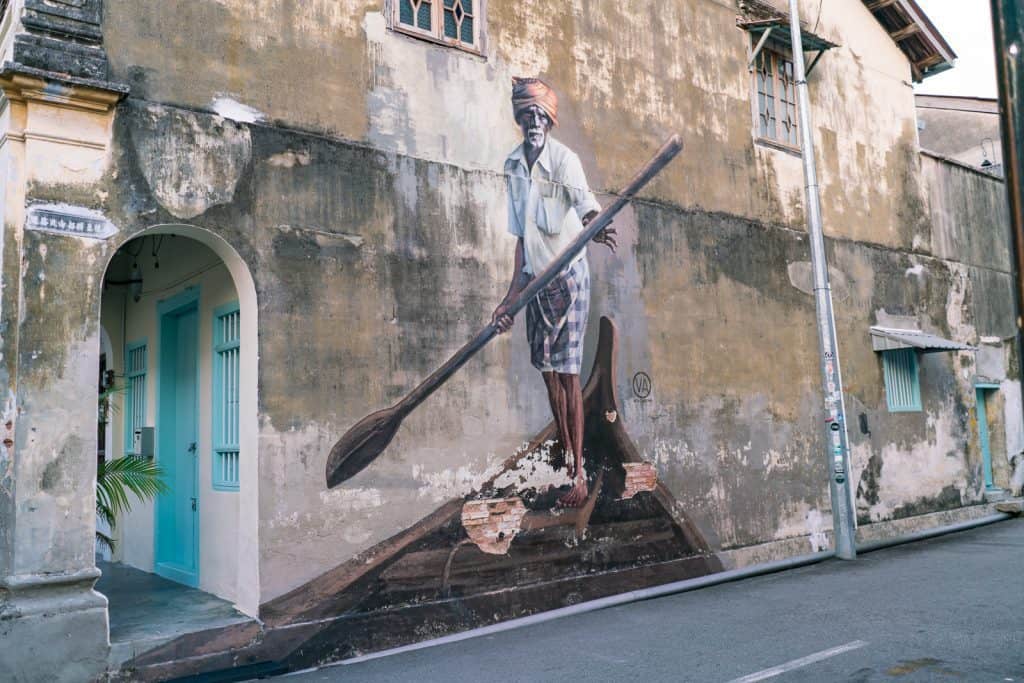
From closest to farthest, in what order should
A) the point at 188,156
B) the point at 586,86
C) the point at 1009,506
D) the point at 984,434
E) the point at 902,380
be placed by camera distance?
the point at 188,156 → the point at 586,86 → the point at 902,380 → the point at 1009,506 → the point at 984,434

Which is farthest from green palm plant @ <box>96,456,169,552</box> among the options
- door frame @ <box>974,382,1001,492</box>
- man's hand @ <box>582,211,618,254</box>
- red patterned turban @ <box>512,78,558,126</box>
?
door frame @ <box>974,382,1001,492</box>

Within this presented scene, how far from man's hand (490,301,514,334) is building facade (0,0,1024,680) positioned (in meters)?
0.21

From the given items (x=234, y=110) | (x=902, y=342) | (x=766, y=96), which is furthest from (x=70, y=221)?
(x=902, y=342)

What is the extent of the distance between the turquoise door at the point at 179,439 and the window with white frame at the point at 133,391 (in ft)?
2.31

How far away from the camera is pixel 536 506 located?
987 centimetres

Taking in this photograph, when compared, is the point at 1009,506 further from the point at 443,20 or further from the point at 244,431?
the point at 244,431

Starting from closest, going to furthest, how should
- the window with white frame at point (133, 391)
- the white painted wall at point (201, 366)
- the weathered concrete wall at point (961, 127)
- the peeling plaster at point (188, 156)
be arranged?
the peeling plaster at point (188, 156), the white painted wall at point (201, 366), the window with white frame at point (133, 391), the weathered concrete wall at point (961, 127)

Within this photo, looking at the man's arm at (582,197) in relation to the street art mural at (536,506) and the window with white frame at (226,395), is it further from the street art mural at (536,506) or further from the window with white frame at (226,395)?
the window with white frame at (226,395)

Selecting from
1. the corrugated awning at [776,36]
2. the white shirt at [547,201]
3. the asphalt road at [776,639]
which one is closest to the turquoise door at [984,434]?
the asphalt road at [776,639]

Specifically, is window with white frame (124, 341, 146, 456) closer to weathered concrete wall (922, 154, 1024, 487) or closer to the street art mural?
the street art mural

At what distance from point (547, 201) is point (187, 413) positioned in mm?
4594

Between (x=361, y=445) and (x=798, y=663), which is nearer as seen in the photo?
(x=798, y=663)

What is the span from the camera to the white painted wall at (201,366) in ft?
29.0

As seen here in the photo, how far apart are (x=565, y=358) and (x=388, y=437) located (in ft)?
8.06
